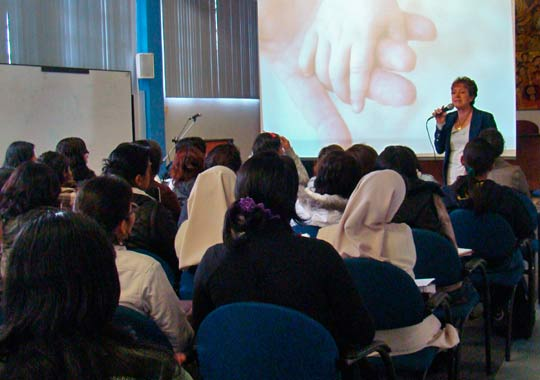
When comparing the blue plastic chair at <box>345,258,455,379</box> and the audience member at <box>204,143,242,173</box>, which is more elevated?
the audience member at <box>204,143,242,173</box>

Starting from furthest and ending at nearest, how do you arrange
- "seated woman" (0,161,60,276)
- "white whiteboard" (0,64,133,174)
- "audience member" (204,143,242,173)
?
"white whiteboard" (0,64,133,174), "audience member" (204,143,242,173), "seated woman" (0,161,60,276)

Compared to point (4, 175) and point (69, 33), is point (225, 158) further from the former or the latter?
point (69, 33)

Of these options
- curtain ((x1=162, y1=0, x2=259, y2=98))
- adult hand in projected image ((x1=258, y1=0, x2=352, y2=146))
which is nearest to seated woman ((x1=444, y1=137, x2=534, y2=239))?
adult hand in projected image ((x1=258, y1=0, x2=352, y2=146))

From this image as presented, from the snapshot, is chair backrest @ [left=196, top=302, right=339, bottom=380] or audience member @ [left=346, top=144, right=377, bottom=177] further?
audience member @ [left=346, top=144, right=377, bottom=177]

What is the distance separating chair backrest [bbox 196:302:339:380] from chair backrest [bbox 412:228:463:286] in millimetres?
1173

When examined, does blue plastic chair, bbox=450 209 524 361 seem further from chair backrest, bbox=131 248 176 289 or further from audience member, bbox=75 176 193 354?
audience member, bbox=75 176 193 354

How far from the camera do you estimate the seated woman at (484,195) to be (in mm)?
3266

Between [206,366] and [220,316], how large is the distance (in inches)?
7.7

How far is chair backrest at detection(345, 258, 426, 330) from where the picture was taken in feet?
7.16

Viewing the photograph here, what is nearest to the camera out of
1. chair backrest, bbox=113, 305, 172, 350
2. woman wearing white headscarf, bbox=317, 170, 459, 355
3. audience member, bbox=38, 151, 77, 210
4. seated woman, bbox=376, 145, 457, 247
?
chair backrest, bbox=113, 305, 172, 350

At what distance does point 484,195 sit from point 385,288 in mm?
1291

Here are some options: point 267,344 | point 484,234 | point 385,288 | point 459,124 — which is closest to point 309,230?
point 484,234

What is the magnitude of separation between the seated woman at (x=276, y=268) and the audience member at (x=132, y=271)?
10 cm

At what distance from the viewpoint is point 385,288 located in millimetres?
2199
